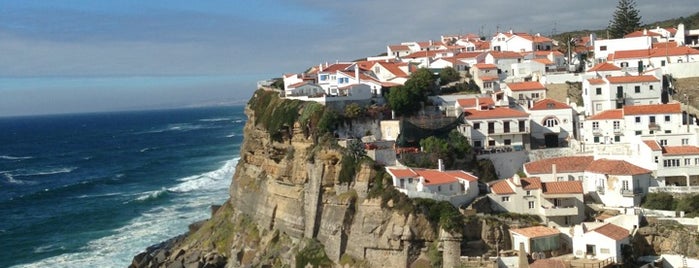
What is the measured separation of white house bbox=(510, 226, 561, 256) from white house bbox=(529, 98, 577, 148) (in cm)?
1166

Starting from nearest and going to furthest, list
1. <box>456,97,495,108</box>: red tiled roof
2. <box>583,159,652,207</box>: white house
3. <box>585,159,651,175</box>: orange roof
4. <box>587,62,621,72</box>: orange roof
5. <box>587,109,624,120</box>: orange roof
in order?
<box>583,159,652,207</box>: white house < <box>585,159,651,175</box>: orange roof < <box>587,109,624,120</box>: orange roof < <box>456,97,495,108</box>: red tiled roof < <box>587,62,621,72</box>: orange roof

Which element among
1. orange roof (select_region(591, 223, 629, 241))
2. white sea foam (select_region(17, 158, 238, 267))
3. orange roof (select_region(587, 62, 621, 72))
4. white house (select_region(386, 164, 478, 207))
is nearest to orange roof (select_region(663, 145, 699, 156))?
orange roof (select_region(591, 223, 629, 241))

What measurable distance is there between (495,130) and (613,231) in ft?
39.9

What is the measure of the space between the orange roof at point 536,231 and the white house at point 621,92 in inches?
553

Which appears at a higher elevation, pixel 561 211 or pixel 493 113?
pixel 493 113

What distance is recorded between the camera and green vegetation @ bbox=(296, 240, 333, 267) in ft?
135

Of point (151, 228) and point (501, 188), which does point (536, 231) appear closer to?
point (501, 188)

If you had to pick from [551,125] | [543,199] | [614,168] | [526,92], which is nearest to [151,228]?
[526,92]

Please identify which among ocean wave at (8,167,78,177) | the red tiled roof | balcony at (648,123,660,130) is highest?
the red tiled roof

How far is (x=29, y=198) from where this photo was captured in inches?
3000

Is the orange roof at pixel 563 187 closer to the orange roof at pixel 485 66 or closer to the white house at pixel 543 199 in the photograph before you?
the white house at pixel 543 199

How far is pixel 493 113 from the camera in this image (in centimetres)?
4622

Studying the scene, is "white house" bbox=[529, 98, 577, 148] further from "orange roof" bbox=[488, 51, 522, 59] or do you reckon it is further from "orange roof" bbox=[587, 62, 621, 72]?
"orange roof" bbox=[488, 51, 522, 59]

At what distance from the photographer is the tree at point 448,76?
56.6 meters
